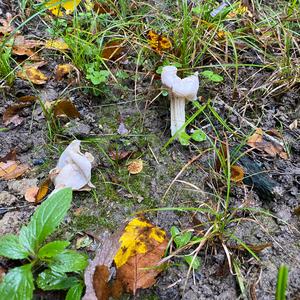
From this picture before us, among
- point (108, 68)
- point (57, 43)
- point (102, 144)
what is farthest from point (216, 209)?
point (57, 43)

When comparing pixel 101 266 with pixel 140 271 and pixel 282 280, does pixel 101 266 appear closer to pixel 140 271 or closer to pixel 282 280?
pixel 140 271

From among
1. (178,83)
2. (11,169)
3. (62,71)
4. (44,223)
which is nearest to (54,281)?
(44,223)

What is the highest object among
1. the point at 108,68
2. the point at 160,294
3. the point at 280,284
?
the point at 280,284

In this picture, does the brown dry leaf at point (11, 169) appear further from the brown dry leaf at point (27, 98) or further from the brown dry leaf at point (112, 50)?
the brown dry leaf at point (112, 50)

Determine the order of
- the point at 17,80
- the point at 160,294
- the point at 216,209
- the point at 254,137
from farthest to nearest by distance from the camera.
Result: 1. the point at 17,80
2. the point at 254,137
3. the point at 216,209
4. the point at 160,294

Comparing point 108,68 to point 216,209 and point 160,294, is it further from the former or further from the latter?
point 160,294

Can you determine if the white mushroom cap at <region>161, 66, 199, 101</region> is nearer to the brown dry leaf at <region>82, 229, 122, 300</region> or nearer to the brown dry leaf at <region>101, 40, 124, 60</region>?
the brown dry leaf at <region>101, 40, 124, 60</region>

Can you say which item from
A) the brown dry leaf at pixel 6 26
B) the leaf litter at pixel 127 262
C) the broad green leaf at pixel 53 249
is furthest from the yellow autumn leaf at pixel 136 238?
the brown dry leaf at pixel 6 26

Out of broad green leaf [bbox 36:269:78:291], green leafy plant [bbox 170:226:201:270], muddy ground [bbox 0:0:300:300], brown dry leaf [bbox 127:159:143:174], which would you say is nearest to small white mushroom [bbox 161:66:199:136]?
muddy ground [bbox 0:0:300:300]
